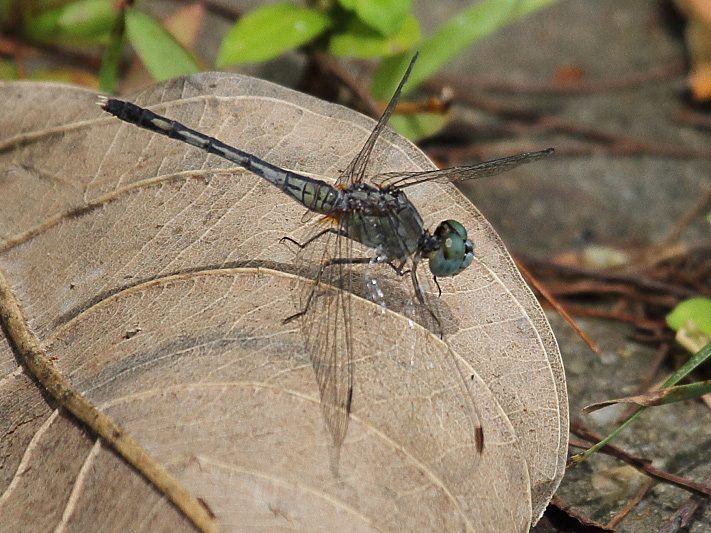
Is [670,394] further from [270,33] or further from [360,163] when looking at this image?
[270,33]

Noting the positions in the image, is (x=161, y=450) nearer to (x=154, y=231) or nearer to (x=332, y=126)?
(x=154, y=231)

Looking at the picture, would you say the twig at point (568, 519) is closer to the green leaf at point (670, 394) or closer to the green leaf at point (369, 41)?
the green leaf at point (670, 394)

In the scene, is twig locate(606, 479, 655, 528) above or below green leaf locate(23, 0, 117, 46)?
below

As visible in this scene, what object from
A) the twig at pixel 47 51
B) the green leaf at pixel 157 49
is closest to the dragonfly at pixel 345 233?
the green leaf at pixel 157 49

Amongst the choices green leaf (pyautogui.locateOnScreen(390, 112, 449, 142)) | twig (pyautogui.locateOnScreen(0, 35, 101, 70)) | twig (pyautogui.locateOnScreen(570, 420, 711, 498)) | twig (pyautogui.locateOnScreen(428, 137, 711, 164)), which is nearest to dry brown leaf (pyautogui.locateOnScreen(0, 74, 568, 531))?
twig (pyautogui.locateOnScreen(570, 420, 711, 498))

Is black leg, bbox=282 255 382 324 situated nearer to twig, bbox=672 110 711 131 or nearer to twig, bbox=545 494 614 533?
twig, bbox=545 494 614 533

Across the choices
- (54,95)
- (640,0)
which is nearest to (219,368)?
(54,95)

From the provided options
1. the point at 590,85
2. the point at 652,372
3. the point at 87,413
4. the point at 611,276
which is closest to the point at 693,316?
the point at 652,372
